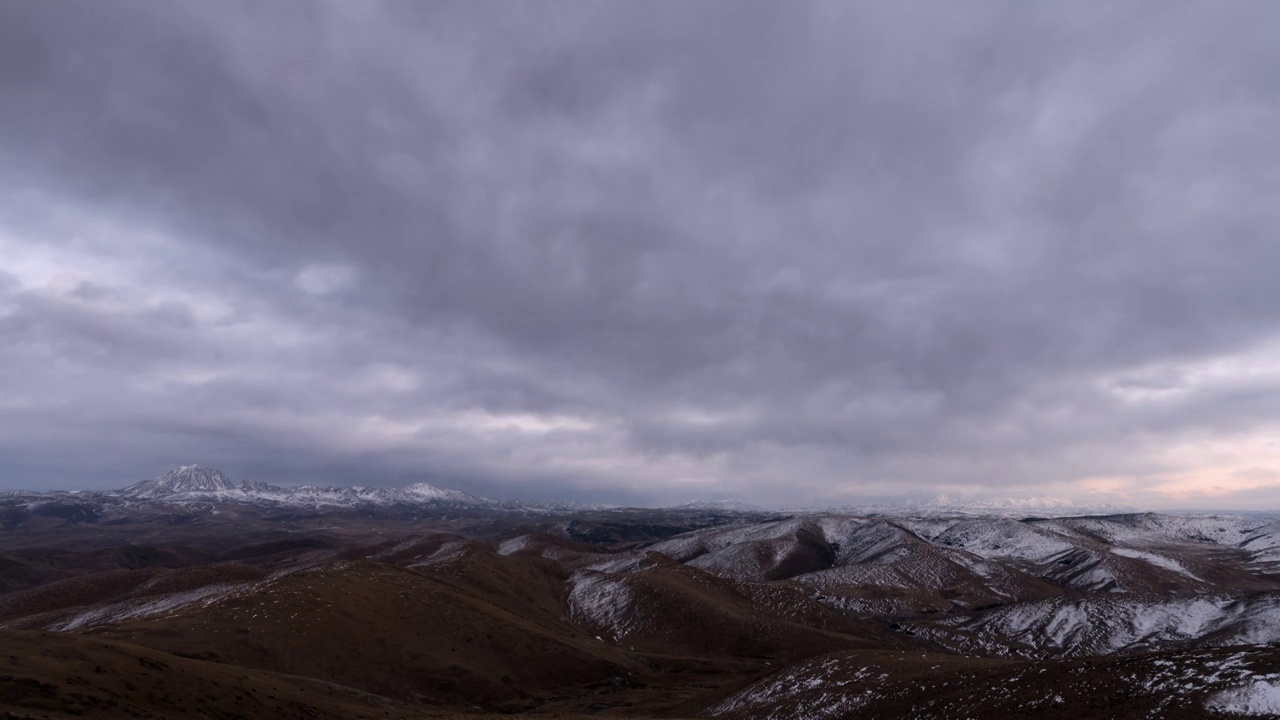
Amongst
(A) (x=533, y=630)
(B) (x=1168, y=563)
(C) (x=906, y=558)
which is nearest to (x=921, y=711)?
(A) (x=533, y=630)

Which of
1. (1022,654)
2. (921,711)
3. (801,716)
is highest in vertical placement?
(921,711)

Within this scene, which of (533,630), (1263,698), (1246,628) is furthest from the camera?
(1246,628)

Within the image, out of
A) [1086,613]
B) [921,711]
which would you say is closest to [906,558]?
[1086,613]

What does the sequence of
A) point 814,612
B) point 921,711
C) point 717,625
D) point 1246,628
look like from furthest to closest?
point 814,612 < point 717,625 < point 1246,628 < point 921,711

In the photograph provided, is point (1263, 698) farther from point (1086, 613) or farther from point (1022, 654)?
point (1086, 613)

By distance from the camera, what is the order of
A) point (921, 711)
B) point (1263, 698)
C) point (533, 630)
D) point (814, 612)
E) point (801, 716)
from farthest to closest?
point (814, 612)
point (533, 630)
point (801, 716)
point (921, 711)
point (1263, 698)

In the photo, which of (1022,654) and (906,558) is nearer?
(1022,654)

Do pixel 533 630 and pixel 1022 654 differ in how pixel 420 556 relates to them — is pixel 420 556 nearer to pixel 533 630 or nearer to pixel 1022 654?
pixel 533 630

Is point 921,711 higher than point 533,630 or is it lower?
higher

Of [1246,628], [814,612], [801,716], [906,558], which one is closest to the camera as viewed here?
[801,716]
